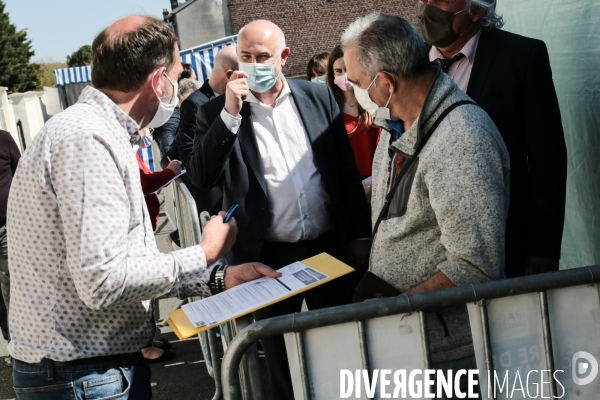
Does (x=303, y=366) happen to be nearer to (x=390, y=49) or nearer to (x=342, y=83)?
(x=390, y=49)

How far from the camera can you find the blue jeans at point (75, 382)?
1.86 metres

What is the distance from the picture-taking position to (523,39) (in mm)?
2654

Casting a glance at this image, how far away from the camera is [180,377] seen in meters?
4.67

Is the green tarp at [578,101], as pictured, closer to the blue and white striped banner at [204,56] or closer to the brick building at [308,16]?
the blue and white striped banner at [204,56]

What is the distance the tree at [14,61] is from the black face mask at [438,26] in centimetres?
4293

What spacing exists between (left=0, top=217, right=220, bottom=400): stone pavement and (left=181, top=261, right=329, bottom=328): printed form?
240 cm

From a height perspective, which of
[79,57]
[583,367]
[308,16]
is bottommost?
[583,367]

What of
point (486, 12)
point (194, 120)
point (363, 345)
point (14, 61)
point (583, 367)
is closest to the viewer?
point (363, 345)

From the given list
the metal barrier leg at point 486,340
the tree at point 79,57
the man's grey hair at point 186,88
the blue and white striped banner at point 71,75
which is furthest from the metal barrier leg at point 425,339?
the tree at point 79,57

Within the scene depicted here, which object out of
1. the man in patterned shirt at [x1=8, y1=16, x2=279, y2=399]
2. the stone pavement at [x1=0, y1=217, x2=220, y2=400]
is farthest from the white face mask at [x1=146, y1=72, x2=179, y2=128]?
the stone pavement at [x1=0, y1=217, x2=220, y2=400]

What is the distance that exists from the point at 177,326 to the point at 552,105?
1663mm

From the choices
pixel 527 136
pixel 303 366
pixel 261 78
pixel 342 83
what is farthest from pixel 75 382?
pixel 342 83

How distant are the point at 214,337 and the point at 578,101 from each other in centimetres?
214

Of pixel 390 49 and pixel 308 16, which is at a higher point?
pixel 308 16
